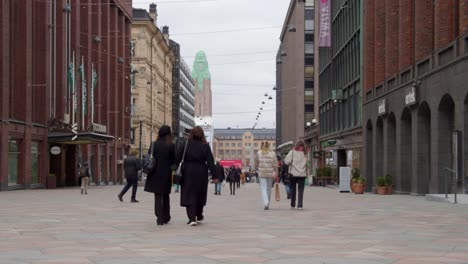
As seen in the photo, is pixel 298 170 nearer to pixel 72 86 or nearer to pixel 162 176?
pixel 162 176

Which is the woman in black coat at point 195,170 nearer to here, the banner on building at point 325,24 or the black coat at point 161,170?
the black coat at point 161,170

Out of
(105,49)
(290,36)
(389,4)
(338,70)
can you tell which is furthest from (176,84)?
(389,4)

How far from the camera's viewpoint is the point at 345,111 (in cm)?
5444

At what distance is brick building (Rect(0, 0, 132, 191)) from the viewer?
40.9 m

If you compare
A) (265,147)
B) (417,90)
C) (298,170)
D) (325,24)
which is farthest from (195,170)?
(325,24)

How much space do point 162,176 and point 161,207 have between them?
1.83ft

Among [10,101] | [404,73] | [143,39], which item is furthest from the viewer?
[143,39]

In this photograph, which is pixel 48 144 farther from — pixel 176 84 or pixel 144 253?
pixel 176 84

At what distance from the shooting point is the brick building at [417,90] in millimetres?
25531

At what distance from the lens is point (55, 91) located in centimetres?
4925

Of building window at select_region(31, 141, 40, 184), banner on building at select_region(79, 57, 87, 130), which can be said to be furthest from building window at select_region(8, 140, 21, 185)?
banner on building at select_region(79, 57, 87, 130)

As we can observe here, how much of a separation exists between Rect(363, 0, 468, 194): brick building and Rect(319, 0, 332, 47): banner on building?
15039mm

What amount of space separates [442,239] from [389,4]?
1052 inches

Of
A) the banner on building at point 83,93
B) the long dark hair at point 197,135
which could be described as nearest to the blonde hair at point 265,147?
the long dark hair at point 197,135
